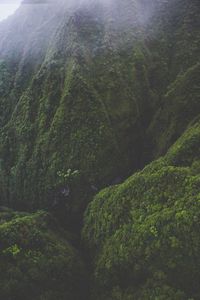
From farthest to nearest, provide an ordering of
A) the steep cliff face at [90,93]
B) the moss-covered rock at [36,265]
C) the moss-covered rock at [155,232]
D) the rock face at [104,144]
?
the steep cliff face at [90,93] → the rock face at [104,144] → the moss-covered rock at [36,265] → the moss-covered rock at [155,232]

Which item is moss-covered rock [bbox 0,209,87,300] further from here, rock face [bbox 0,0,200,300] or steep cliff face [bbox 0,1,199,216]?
steep cliff face [bbox 0,1,199,216]

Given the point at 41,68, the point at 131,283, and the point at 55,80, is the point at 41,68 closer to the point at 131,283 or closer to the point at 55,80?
the point at 55,80

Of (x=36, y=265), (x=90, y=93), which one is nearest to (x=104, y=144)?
(x=90, y=93)

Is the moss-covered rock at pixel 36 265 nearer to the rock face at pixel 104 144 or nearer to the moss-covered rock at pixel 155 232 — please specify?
the rock face at pixel 104 144

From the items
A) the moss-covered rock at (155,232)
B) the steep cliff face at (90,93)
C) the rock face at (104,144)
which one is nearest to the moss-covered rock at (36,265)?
the rock face at (104,144)

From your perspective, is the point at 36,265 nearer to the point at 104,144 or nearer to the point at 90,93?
the point at 104,144

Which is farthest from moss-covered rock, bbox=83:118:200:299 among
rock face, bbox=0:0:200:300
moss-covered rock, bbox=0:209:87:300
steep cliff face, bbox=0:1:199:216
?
steep cliff face, bbox=0:1:199:216

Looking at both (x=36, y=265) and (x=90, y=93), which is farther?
(x=90, y=93)

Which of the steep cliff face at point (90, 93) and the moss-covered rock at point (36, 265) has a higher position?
the steep cliff face at point (90, 93)

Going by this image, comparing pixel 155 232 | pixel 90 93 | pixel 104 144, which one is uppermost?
pixel 90 93
